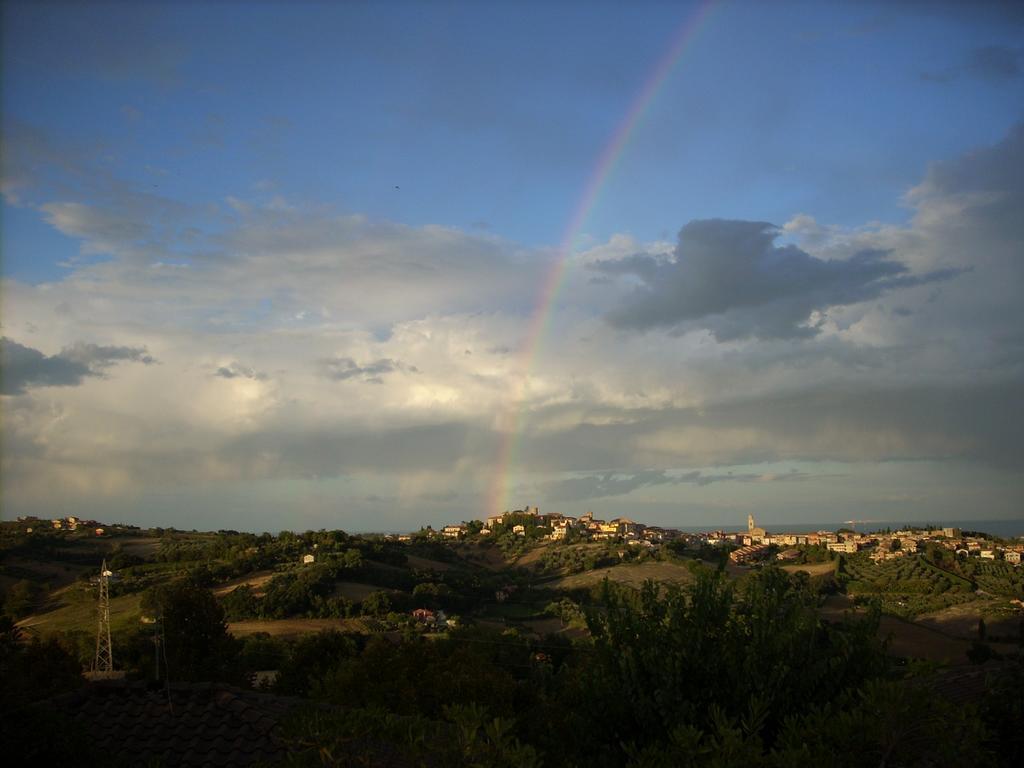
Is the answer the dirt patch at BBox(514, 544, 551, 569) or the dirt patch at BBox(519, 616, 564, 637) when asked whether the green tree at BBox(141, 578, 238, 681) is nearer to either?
the dirt patch at BBox(519, 616, 564, 637)

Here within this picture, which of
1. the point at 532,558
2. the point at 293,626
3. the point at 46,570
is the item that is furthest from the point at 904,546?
the point at 46,570

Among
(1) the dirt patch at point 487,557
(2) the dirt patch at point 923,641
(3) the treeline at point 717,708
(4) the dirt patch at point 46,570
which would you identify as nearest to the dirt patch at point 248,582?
(4) the dirt patch at point 46,570

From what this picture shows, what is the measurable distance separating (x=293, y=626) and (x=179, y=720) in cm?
3139

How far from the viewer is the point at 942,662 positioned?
19.9 feet

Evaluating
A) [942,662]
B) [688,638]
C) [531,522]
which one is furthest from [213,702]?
[531,522]

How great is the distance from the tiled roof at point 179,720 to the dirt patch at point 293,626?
25879 mm

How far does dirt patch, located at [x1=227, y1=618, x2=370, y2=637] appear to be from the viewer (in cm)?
3959

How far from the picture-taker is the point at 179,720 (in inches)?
497

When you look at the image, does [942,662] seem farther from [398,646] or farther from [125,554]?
[125,554]

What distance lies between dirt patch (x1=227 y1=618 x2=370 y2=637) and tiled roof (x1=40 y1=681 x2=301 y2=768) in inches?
1019

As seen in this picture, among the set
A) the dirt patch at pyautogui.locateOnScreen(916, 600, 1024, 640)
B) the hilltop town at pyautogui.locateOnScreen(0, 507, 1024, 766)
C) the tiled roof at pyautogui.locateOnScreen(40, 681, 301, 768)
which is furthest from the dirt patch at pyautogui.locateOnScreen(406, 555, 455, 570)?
the tiled roof at pyautogui.locateOnScreen(40, 681, 301, 768)

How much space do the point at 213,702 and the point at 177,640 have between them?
16.0 meters

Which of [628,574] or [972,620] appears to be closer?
[972,620]

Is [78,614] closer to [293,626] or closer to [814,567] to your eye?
[293,626]
